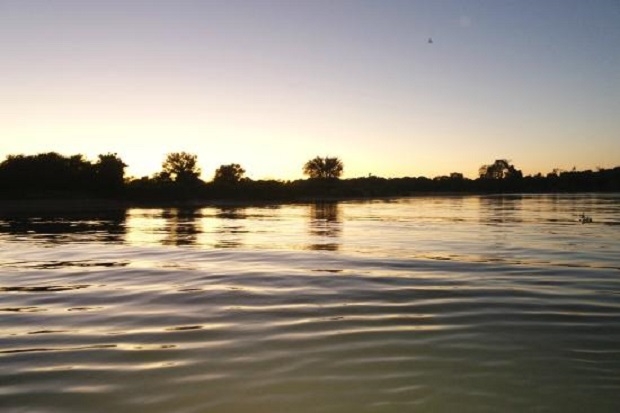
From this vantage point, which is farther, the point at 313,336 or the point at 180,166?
the point at 180,166

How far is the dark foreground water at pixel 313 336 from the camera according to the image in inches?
214

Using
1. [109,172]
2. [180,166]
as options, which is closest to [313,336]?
[109,172]

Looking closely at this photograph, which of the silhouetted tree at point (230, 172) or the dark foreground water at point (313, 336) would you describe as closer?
the dark foreground water at point (313, 336)

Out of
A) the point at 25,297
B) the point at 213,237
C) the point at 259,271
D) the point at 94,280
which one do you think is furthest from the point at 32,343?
the point at 213,237

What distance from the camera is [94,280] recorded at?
1349 cm

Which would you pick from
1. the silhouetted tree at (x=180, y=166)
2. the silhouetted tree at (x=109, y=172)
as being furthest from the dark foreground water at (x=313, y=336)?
the silhouetted tree at (x=180, y=166)

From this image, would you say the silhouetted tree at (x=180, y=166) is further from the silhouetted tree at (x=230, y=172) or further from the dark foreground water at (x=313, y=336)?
the dark foreground water at (x=313, y=336)

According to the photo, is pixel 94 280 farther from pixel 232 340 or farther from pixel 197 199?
pixel 197 199

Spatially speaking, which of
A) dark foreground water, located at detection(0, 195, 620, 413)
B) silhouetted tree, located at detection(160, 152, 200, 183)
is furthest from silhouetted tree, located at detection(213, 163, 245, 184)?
dark foreground water, located at detection(0, 195, 620, 413)

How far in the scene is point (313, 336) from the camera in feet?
25.5

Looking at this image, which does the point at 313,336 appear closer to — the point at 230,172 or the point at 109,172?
the point at 109,172

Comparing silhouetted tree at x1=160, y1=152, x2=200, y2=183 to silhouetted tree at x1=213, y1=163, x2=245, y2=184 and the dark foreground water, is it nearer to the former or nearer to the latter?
silhouetted tree at x1=213, y1=163, x2=245, y2=184

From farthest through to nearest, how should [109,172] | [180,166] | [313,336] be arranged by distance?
1. [180,166]
2. [109,172]
3. [313,336]

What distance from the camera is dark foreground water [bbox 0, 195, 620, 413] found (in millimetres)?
5441
